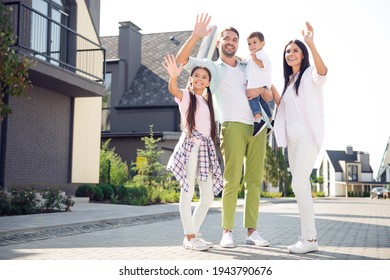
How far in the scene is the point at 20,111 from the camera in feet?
34.8

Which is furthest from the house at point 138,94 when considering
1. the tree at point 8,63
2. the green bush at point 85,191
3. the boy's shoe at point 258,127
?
the boy's shoe at point 258,127

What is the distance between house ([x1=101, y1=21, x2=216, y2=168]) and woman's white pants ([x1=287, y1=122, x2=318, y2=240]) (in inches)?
562

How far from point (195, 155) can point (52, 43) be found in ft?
29.8

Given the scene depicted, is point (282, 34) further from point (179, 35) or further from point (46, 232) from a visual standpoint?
point (179, 35)

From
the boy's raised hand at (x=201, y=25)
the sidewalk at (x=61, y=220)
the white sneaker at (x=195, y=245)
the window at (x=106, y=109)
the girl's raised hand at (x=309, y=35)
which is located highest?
the window at (x=106, y=109)

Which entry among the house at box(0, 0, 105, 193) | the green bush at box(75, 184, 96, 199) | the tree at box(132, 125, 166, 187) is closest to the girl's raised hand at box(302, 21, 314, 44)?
the house at box(0, 0, 105, 193)

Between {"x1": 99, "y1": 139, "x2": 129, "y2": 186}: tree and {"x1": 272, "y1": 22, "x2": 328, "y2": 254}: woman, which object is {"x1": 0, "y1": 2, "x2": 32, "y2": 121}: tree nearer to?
{"x1": 272, "y1": 22, "x2": 328, "y2": 254}: woman

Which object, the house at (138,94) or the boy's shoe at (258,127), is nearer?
the boy's shoe at (258,127)

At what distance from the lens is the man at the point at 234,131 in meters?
3.99

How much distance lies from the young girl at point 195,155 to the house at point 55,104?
6.38 metres

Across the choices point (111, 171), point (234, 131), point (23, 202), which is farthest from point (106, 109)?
point (234, 131)

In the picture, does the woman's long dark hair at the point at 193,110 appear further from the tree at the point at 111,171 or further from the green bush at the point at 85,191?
the tree at the point at 111,171
